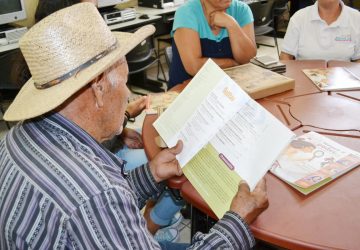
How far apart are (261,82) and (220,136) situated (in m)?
0.56

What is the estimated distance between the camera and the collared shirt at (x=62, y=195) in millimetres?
666

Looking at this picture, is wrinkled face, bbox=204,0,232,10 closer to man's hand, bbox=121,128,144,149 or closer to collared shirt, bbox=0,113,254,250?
man's hand, bbox=121,128,144,149

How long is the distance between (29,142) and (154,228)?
101 cm

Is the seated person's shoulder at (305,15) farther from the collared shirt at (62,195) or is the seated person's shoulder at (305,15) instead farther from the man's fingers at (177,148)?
the collared shirt at (62,195)

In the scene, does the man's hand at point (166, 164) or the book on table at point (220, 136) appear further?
the man's hand at point (166, 164)

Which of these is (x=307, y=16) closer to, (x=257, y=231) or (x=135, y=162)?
(x=135, y=162)

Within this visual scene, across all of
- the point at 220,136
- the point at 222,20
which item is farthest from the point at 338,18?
the point at 220,136

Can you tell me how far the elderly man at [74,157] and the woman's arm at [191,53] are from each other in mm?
915

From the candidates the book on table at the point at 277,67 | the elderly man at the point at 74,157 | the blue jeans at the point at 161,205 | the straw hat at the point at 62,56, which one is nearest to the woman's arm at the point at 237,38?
the book on table at the point at 277,67

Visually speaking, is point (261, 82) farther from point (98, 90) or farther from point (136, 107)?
point (98, 90)

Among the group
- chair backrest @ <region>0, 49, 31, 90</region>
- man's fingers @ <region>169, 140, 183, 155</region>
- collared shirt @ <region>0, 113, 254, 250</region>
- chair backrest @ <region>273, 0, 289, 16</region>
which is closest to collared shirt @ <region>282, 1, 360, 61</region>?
man's fingers @ <region>169, 140, 183, 155</region>

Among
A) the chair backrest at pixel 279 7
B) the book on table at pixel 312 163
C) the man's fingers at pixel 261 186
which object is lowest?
the chair backrest at pixel 279 7

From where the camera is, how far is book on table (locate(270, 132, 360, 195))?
1000 millimetres

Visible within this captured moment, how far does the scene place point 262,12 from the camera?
409 cm
